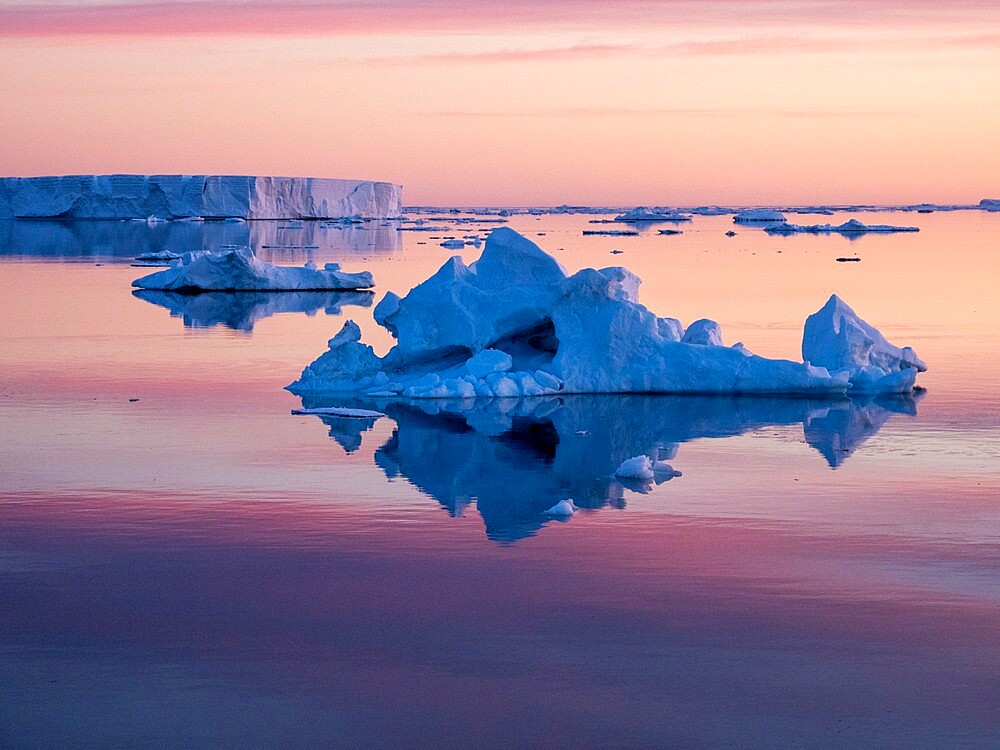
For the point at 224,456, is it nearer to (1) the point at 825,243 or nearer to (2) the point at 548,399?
(2) the point at 548,399

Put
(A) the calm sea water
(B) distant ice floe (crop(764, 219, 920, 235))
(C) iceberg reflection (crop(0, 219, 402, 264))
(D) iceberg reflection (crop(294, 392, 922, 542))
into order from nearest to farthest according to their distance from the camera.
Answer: (A) the calm sea water < (D) iceberg reflection (crop(294, 392, 922, 542)) < (C) iceberg reflection (crop(0, 219, 402, 264)) < (B) distant ice floe (crop(764, 219, 920, 235))

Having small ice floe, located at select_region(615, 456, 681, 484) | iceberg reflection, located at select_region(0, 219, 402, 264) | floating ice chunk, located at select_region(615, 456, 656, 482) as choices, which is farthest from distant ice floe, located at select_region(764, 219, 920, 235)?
floating ice chunk, located at select_region(615, 456, 656, 482)

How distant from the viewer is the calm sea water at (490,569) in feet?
16.5

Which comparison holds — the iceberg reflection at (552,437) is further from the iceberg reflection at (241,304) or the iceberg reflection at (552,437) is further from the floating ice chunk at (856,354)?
the iceberg reflection at (241,304)

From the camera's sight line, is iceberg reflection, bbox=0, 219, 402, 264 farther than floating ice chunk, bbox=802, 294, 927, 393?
Yes

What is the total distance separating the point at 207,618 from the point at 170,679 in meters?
0.80

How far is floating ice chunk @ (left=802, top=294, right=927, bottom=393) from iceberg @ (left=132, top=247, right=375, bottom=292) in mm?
13879

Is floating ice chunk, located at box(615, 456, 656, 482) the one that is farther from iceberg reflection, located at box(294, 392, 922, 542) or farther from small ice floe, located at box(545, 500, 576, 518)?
small ice floe, located at box(545, 500, 576, 518)

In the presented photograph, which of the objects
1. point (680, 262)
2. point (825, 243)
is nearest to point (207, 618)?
point (680, 262)

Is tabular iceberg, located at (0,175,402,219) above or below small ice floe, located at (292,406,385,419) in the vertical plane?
above

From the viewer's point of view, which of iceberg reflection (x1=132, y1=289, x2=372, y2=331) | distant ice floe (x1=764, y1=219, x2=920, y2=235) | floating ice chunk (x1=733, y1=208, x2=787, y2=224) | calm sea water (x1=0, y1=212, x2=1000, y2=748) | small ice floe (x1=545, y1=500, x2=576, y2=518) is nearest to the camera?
calm sea water (x1=0, y1=212, x2=1000, y2=748)

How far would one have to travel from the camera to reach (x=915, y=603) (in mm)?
6355

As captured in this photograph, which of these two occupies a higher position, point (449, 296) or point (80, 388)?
point (449, 296)

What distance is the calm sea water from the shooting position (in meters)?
5.03
